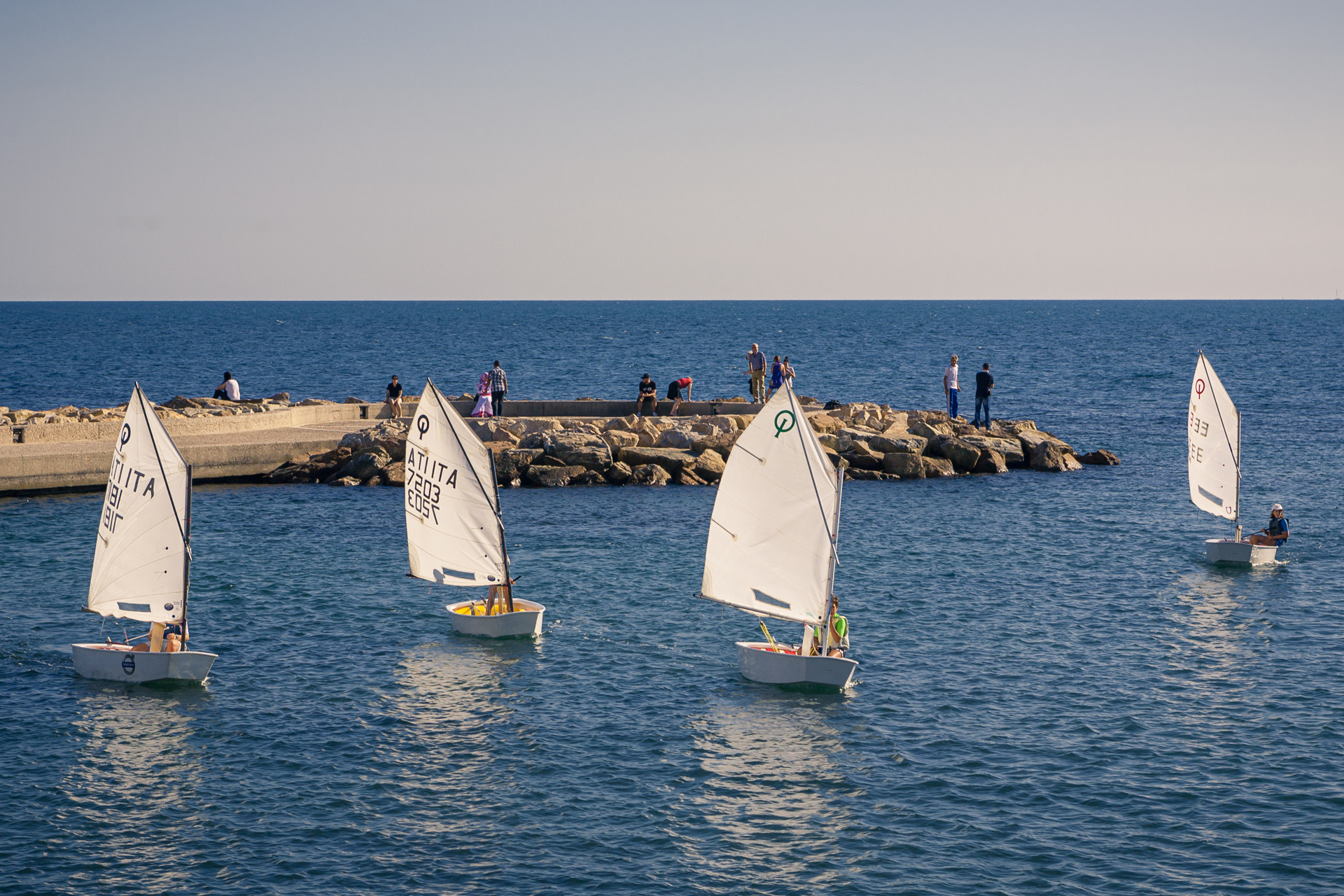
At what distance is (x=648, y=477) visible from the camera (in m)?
44.6

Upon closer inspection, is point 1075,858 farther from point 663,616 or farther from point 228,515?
point 228,515

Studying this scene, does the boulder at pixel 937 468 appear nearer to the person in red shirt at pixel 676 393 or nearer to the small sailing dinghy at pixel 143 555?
the person in red shirt at pixel 676 393

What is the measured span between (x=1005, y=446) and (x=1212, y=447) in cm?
1424

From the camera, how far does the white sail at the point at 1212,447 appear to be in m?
34.3

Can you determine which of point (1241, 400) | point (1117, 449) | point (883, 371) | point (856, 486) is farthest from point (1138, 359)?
point (856, 486)

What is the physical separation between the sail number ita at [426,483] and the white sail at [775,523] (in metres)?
7.09

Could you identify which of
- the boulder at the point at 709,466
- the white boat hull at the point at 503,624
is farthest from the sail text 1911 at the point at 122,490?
the boulder at the point at 709,466

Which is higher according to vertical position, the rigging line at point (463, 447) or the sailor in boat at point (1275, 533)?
the rigging line at point (463, 447)

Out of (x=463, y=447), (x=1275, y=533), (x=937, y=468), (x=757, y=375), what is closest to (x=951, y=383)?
(x=937, y=468)

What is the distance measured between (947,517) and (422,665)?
20.6m

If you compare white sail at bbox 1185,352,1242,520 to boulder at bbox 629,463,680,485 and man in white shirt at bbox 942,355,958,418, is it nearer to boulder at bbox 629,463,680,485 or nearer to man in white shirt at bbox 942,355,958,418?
man in white shirt at bbox 942,355,958,418

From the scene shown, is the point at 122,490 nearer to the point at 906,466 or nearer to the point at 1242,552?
the point at 1242,552

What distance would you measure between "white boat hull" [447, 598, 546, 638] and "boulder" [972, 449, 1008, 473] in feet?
85.0

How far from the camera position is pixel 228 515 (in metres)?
38.6
